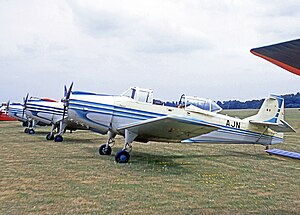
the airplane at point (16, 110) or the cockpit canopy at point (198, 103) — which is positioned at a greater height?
the cockpit canopy at point (198, 103)

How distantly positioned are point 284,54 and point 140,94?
6.79 meters

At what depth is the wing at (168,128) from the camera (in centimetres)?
688

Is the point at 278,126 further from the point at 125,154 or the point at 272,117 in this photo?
the point at 125,154

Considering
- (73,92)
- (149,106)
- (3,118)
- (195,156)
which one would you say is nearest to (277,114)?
(195,156)

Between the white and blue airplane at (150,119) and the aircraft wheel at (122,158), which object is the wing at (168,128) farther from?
the aircraft wheel at (122,158)

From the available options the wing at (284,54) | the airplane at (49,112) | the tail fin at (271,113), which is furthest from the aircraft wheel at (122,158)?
the airplane at (49,112)

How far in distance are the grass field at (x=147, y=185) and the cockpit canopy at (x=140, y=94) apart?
65.0 inches

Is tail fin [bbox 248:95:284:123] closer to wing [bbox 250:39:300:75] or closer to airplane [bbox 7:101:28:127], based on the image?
wing [bbox 250:39:300:75]

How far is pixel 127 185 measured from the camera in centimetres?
542

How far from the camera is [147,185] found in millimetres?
5445

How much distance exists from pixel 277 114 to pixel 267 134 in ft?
2.43

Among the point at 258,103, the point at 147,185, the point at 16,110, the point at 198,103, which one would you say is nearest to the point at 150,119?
the point at 198,103

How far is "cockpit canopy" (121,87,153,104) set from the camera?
862cm

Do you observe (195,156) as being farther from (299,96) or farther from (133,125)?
(299,96)
